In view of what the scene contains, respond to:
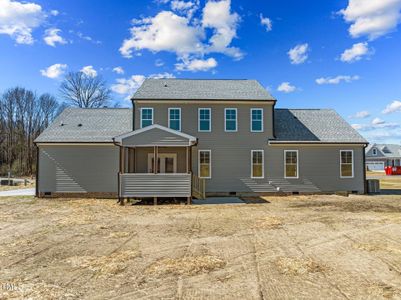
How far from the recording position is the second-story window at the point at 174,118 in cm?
1759

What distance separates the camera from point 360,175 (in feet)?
59.3

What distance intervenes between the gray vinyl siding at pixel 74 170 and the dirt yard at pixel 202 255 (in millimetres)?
5418

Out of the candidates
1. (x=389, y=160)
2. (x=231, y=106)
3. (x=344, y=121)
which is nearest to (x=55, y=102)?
(x=231, y=106)

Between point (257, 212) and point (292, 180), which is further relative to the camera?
point (292, 180)

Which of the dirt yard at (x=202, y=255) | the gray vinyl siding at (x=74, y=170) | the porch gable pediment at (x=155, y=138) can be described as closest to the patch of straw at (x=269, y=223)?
the dirt yard at (x=202, y=255)

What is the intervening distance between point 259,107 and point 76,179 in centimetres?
1154

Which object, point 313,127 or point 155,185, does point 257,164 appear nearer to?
point 313,127

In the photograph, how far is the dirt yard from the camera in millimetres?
4500

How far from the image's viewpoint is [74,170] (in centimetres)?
1712

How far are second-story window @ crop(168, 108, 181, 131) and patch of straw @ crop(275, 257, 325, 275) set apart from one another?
41.1 ft

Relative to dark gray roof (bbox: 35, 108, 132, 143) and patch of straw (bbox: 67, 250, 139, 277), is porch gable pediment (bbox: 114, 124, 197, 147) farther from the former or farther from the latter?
patch of straw (bbox: 67, 250, 139, 277)

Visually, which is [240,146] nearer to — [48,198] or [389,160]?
[48,198]

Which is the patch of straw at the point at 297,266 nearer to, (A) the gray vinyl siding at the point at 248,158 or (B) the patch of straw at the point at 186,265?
(B) the patch of straw at the point at 186,265

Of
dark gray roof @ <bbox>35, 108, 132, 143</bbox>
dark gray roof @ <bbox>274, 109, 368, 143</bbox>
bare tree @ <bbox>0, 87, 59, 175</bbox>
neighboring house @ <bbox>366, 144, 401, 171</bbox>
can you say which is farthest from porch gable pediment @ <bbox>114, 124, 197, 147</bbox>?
neighboring house @ <bbox>366, 144, 401, 171</bbox>
